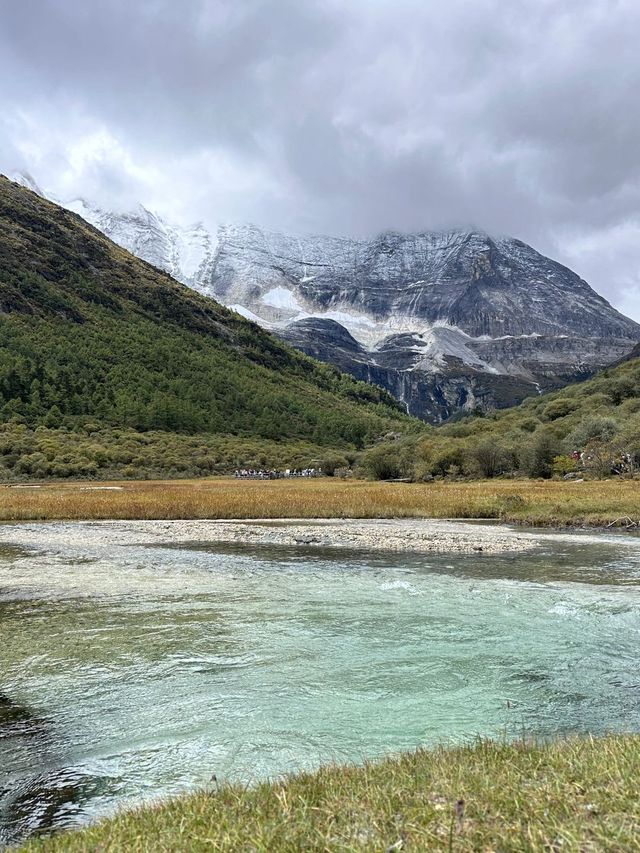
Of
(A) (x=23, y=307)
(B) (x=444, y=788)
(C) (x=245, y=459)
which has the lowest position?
(B) (x=444, y=788)

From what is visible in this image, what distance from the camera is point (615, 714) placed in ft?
30.5

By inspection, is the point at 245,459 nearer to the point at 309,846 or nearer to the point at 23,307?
the point at 23,307

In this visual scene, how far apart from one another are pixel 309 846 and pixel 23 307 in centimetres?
20990

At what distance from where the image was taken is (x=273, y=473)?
408ft

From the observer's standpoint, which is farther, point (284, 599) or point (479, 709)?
point (284, 599)

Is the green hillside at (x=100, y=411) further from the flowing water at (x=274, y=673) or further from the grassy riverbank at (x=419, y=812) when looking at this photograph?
the grassy riverbank at (x=419, y=812)

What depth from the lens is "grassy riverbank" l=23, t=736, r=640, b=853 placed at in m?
3.86

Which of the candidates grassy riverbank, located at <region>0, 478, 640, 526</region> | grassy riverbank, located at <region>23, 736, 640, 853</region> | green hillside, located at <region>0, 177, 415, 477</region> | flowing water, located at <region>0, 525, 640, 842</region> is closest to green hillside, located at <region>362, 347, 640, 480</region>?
grassy riverbank, located at <region>0, 478, 640, 526</region>

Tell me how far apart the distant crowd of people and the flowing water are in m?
96.5

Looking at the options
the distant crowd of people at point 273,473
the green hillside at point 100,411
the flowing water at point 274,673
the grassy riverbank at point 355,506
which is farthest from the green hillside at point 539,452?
the flowing water at point 274,673

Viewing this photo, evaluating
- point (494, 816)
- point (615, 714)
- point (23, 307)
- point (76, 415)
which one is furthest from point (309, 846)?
point (23, 307)

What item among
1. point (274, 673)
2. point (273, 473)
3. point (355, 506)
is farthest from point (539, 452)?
point (274, 673)

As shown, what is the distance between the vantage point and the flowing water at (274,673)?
8117 millimetres

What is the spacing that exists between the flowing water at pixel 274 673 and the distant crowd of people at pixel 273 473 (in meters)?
96.5
